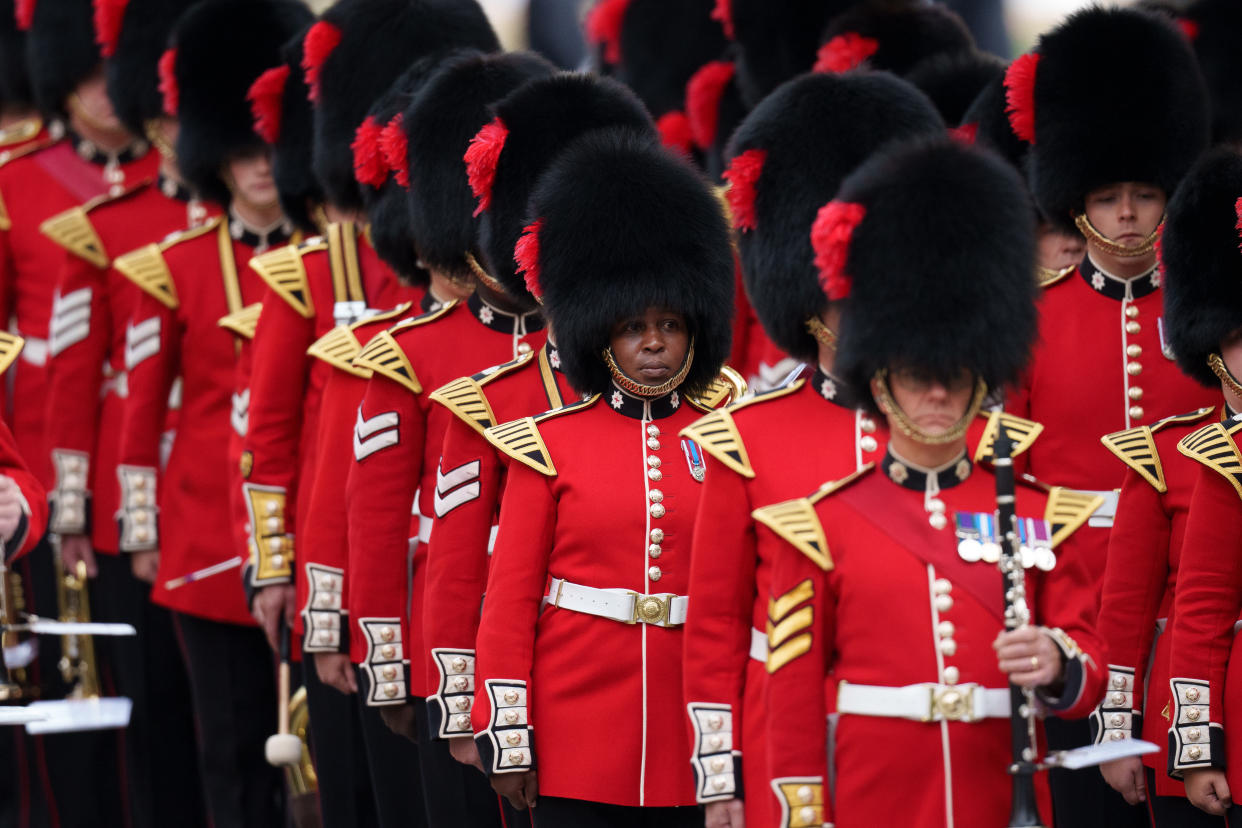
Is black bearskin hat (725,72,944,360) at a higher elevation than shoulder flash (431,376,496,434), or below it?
higher

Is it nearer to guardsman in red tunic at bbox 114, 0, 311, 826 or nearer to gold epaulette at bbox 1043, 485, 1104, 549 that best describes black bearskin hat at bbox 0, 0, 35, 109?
guardsman in red tunic at bbox 114, 0, 311, 826

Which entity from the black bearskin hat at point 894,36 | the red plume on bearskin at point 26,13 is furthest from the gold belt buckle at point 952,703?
the red plume on bearskin at point 26,13

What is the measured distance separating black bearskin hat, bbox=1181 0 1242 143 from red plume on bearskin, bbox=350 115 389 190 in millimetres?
2201

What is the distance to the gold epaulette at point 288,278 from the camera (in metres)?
6.08

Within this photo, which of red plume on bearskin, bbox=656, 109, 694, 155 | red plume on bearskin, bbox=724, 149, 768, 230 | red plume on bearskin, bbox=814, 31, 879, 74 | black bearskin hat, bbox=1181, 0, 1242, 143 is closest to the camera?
red plume on bearskin, bbox=724, 149, 768, 230

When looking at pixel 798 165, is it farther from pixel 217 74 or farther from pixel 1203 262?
pixel 217 74

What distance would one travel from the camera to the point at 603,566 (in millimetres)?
4547

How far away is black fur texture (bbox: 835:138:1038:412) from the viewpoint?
153 inches

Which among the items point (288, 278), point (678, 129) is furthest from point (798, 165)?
point (678, 129)

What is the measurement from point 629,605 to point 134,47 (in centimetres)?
392

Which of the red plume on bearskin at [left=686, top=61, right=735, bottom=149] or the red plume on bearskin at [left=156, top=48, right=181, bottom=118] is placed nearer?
the red plume on bearskin at [left=156, top=48, right=181, bottom=118]

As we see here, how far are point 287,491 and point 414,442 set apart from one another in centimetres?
86

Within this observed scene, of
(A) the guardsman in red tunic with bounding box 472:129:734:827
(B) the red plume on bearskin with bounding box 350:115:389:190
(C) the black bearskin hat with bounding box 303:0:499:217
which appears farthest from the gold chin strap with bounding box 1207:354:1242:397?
(C) the black bearskin hat with bounding box 303:0:499:217

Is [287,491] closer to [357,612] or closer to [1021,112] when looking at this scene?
[357,612]
